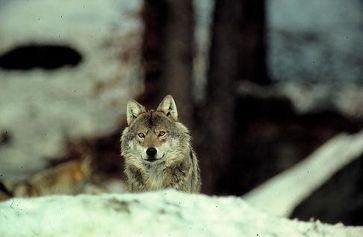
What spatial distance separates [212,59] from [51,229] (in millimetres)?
9374

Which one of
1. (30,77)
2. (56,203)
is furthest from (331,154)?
(30,77)

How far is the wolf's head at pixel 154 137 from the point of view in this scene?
296 inches

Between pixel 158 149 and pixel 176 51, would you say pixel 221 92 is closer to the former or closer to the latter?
pixel 176 51

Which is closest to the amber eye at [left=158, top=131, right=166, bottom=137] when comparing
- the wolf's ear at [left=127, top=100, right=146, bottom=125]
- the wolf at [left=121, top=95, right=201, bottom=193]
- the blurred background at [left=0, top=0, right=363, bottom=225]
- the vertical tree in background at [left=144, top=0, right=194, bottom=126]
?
the wolf at [left=121, top=95, right=201, bottom=193]

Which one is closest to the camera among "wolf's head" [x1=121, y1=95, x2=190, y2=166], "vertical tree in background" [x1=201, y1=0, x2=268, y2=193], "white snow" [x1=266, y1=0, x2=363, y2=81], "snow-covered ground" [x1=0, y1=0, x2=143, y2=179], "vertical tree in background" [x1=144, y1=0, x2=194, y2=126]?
"wolf's head" [x1=121, y1=95, x2=190, y2=166]

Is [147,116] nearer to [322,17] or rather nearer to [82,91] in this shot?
[82,91]

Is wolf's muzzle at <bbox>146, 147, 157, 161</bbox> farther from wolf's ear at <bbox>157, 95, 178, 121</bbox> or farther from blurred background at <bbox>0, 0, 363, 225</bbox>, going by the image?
blurred background at <bbox>0, 0, 363, 225</bbox>

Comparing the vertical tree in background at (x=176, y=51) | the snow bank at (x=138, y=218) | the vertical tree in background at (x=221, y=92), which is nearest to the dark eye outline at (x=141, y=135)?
the snow bank at (x=138, y=218)

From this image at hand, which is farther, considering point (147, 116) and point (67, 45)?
point (67, 45)

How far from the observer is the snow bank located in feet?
19.1

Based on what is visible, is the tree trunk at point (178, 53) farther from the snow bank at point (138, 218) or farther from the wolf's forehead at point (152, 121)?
the snow bank at point (138, 218)

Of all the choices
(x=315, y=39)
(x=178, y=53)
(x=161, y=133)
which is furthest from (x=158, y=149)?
(x=315, y=39)

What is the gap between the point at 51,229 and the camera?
5793 mm

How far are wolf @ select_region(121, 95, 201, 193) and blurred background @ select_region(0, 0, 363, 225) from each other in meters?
4.07
